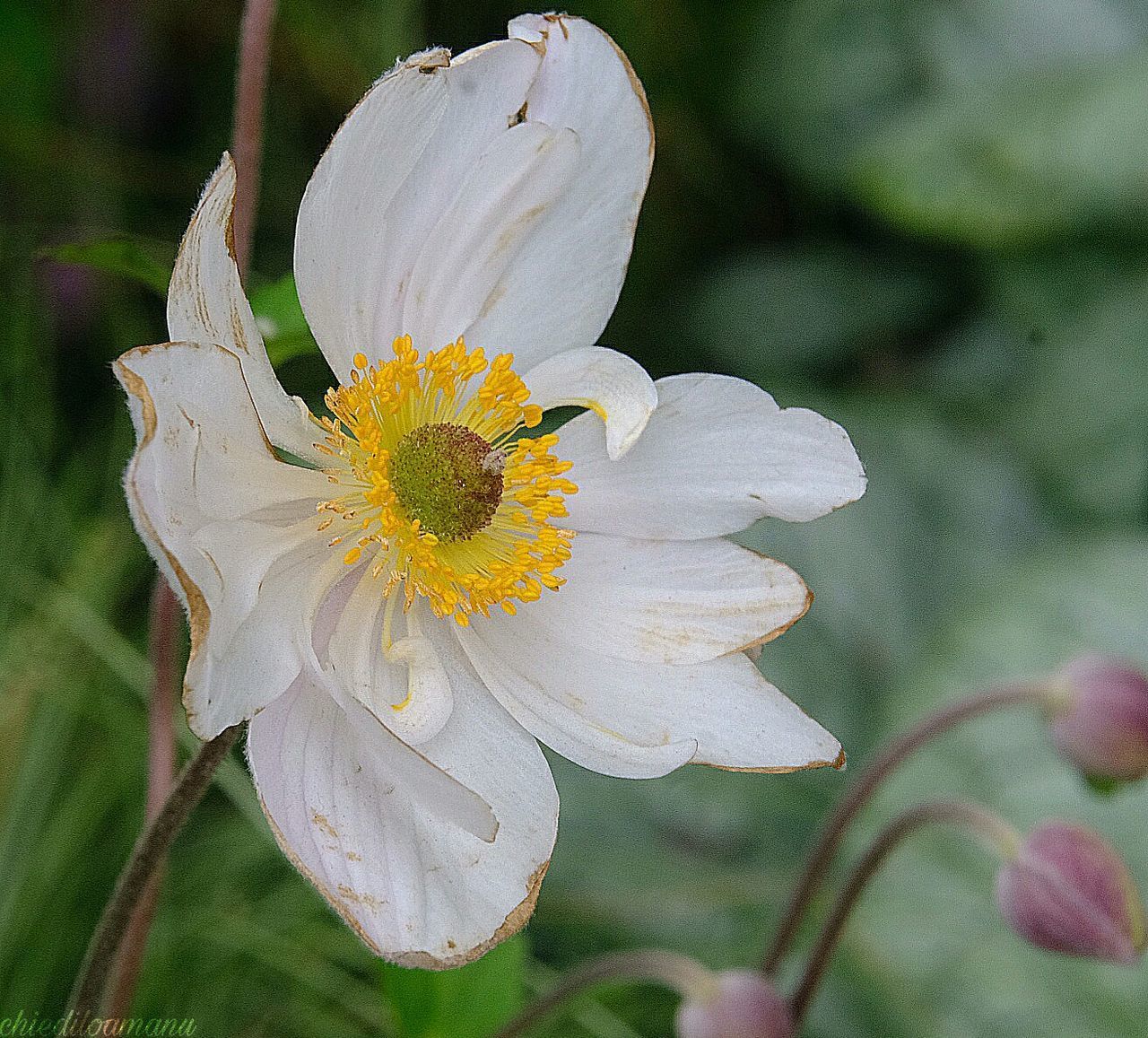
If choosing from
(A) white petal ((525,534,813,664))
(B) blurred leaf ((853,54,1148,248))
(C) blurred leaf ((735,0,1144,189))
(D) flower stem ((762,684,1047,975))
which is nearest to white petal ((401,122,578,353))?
(A) white petal ((525,534,813,664))

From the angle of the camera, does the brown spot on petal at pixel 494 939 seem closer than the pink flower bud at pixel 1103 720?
Yes

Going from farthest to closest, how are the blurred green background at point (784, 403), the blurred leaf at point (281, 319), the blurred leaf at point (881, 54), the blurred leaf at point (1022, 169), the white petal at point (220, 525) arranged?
the blurred leaf at point (881, 54) → the blurred leaf at point (1022, 169) → the blurred green background at point (784, 403) → the blurred leaf at point (281, 319) → the white petal at point (220, 525)

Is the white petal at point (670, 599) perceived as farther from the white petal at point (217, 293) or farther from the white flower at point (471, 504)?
the white petal at point (217, 293)

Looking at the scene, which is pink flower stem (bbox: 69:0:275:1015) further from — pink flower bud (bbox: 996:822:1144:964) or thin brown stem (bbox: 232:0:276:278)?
pink flower bud (bbox: 996:822:1144:964)

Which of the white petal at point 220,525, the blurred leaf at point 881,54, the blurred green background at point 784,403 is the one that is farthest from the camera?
the blurred leaf at point 881,54

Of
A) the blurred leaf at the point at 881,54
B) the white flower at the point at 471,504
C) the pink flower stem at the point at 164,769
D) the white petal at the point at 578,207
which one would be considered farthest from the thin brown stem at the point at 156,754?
the blurred leaf at the point at 881,54

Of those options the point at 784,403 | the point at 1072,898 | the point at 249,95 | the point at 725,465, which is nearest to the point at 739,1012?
the point at 1072,898

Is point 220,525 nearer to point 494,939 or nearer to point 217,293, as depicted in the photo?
point 217,293
